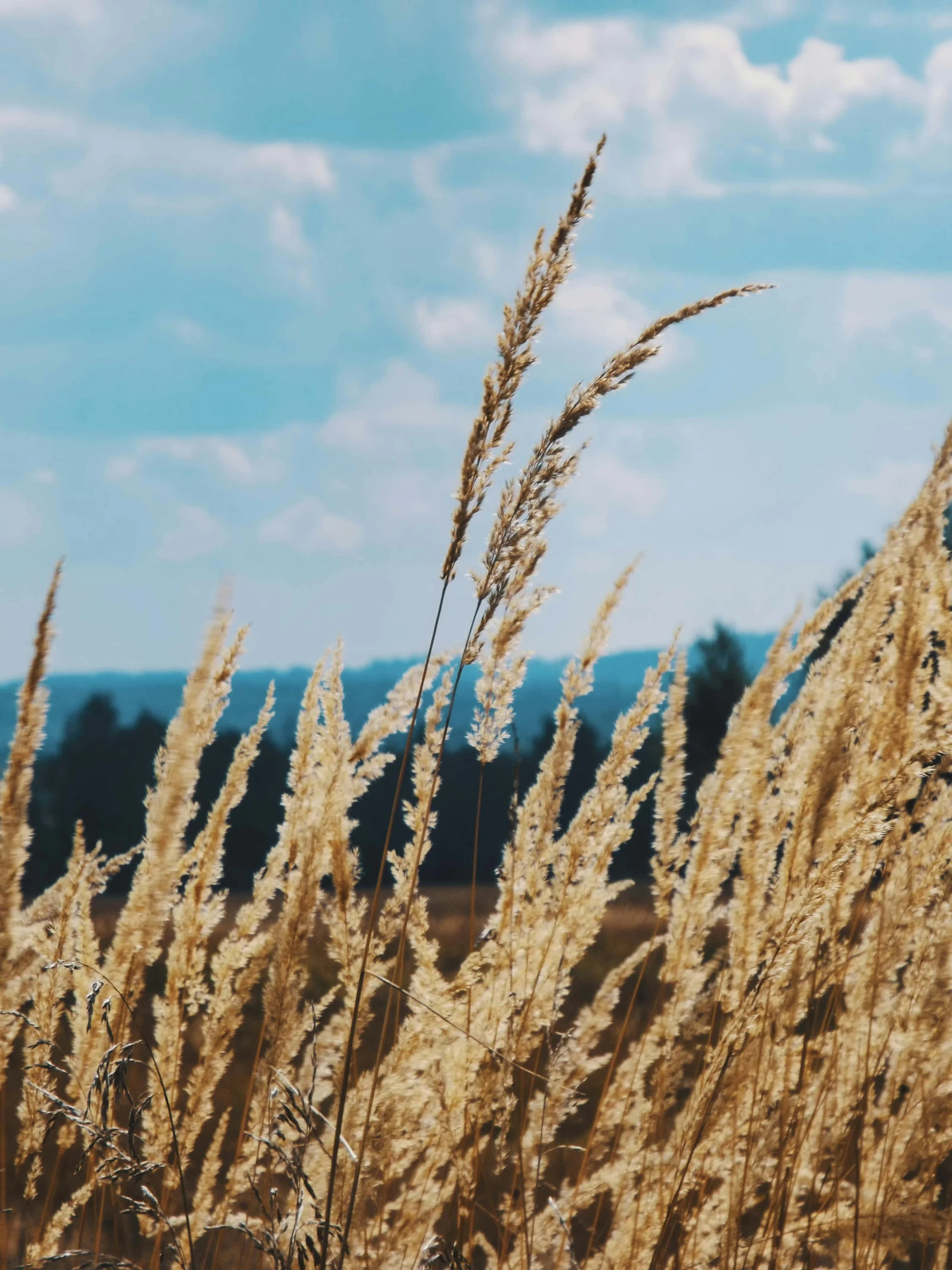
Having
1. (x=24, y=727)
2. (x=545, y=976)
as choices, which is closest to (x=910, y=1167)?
(x=545, y=976)

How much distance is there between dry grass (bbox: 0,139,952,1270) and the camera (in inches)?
56.9

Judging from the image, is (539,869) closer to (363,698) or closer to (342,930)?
(342,930)

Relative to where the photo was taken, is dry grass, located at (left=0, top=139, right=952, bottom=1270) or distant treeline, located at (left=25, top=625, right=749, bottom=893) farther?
distant treeline, located at (left=25, top=625, right=749, bottom=893)

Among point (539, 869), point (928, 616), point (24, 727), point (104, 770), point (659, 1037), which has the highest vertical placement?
point (928, 616)

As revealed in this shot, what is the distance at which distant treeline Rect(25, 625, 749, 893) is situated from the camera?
3631 cm

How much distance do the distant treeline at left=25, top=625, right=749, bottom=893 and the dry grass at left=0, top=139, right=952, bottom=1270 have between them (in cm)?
3140

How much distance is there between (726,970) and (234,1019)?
848 mm

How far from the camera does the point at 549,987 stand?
176cm

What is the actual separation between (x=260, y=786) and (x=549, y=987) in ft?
133

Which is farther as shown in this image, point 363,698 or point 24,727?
point 363,698

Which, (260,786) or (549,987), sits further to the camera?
(260,786)

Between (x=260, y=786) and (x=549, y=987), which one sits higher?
(x=549, y=987)

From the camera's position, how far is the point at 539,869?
202 centimetres

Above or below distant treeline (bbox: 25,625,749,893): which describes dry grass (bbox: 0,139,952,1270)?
above
